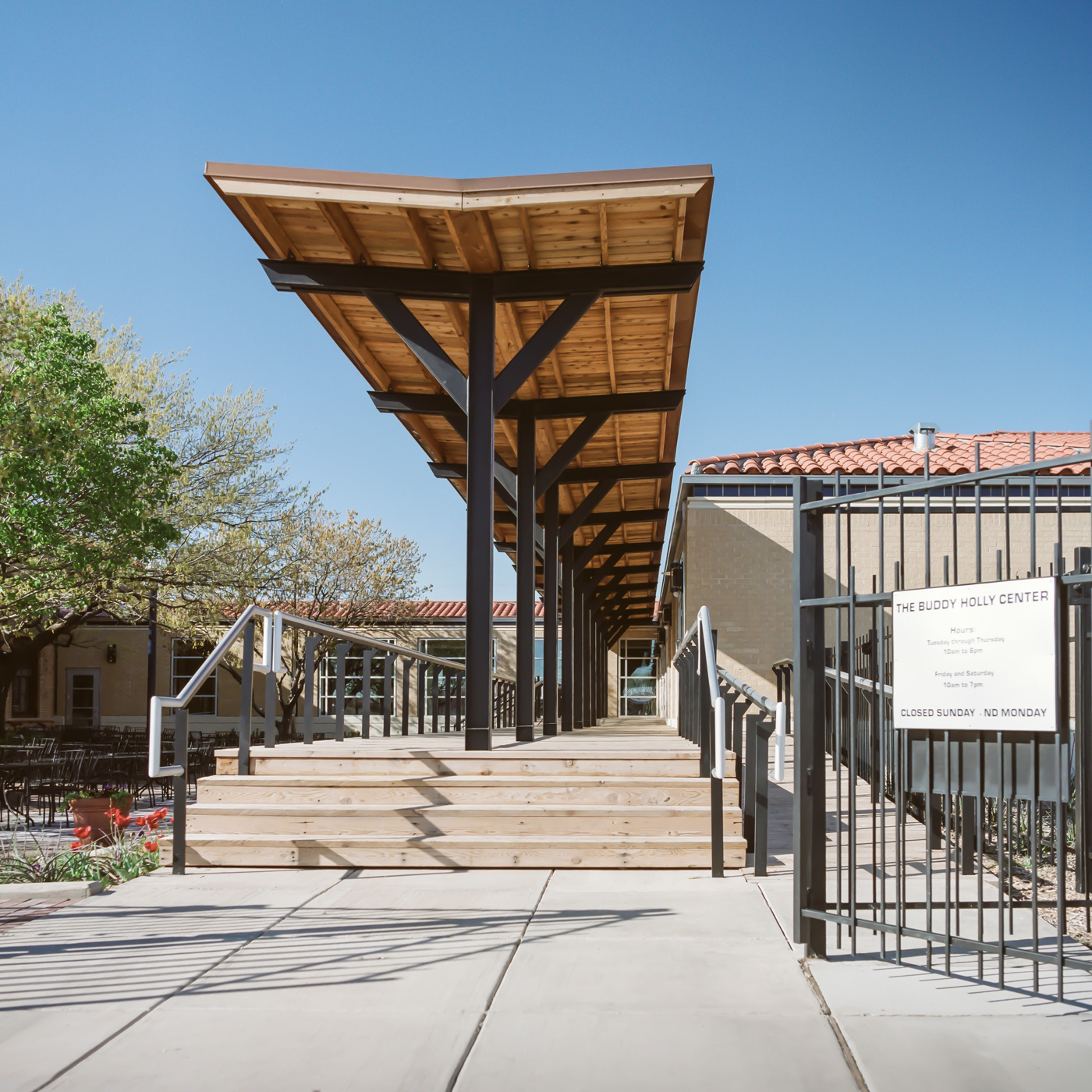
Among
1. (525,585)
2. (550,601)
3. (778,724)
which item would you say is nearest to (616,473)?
(550,601)

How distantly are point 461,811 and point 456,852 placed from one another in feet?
0.88

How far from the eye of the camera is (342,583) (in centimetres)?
3052

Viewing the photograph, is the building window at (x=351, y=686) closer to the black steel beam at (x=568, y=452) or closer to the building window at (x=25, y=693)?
the building window at (x=25, y=693)

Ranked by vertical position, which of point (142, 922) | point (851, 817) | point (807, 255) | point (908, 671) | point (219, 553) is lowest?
point (142, 922)

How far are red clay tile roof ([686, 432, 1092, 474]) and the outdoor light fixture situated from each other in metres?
0.15

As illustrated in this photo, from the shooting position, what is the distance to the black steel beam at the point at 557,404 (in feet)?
35.9

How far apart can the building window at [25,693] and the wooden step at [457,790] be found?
1152 inches

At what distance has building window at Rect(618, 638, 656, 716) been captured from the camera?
35.5 metres

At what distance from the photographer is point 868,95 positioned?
11.4m

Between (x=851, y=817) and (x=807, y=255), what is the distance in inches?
387

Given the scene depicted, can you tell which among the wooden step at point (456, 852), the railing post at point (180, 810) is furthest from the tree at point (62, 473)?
the wooden step at point (456, 852)

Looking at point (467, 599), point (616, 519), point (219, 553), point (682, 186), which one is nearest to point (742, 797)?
point (467, 599)

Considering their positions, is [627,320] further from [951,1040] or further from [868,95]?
[951,1040]

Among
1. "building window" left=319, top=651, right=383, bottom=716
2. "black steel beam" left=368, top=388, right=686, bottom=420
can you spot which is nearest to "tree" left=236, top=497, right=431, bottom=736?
"building window" left=319, top=651, right=383, bottom=716
